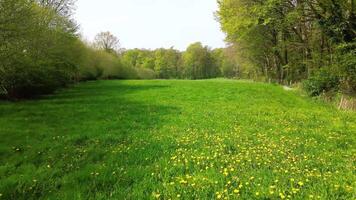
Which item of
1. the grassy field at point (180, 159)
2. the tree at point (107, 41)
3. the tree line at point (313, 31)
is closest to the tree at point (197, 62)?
the tree at point (107, 41)

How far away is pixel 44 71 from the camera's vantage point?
86.3ft

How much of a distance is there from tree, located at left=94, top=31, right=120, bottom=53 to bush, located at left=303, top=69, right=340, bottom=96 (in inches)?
3205

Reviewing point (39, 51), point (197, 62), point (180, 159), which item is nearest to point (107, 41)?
point (197, 62)

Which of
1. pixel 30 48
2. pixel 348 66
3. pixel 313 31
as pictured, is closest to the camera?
pixel 348 66

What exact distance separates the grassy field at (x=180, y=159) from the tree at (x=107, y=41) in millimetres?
87750

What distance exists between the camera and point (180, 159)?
28.1 ft

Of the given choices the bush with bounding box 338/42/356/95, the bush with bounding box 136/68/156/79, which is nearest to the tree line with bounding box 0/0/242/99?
the bush with bounding box 338/42/356/95

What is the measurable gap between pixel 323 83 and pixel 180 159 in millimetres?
20241

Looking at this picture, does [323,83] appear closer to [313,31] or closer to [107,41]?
[313,31]

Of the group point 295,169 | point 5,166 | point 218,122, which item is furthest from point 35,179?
point 218,122

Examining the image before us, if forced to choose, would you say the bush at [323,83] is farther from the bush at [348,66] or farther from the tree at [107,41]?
the tree at [107,41]

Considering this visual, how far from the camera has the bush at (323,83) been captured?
22406 millimetres

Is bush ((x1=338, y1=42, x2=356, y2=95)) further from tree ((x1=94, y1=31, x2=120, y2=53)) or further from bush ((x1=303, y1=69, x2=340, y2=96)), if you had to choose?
tree ((x1=94, y1=31, x2=120, y2=53))

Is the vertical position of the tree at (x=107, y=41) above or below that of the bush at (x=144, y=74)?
above
